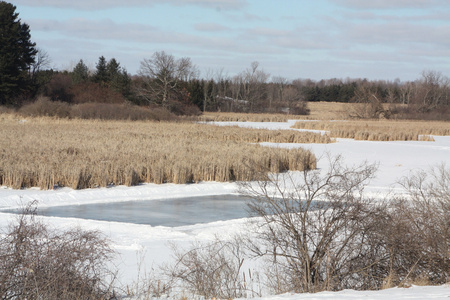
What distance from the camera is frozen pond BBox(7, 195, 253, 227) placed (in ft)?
36.8

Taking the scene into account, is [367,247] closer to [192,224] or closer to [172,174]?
[192,224]

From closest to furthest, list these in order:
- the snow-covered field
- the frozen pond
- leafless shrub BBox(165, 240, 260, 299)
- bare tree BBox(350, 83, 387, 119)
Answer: the snow-covered field < leafless shrub BBox(165, 240, 260, 299) < the frozen pond < bare tree BBox(350, 83, 387, 119)

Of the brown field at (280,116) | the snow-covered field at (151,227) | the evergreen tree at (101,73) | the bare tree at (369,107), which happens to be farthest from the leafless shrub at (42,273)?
the bare tree at (369,107)

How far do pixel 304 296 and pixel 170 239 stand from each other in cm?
388

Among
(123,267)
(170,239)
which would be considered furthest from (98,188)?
(123,267)

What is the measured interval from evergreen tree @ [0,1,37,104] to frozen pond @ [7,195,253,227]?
35455 millimetres

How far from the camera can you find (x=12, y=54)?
4469cm

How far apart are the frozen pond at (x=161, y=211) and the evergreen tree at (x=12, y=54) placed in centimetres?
3546

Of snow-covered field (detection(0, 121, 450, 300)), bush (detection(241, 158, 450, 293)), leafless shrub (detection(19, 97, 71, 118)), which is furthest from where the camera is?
leafless shrub (detection(19, 97, 71, 118))

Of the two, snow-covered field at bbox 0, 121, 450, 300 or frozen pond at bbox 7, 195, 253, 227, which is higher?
snow-covered field at bbox 0, 121, 450, 300

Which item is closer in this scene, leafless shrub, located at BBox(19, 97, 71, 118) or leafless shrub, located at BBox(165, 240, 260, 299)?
leafless shrub, located at BBox(165, 240, 260, 299)

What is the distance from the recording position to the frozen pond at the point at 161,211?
11211mm

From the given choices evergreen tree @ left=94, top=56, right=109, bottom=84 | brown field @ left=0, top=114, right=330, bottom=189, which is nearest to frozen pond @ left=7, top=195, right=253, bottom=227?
brown field @ left=0, top=114, right=330, bottom=189

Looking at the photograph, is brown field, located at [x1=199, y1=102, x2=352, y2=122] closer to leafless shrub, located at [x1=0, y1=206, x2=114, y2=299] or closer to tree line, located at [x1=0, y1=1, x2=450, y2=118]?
tree line, located at [x1=0, y1=1, x2=450, y2=118]
